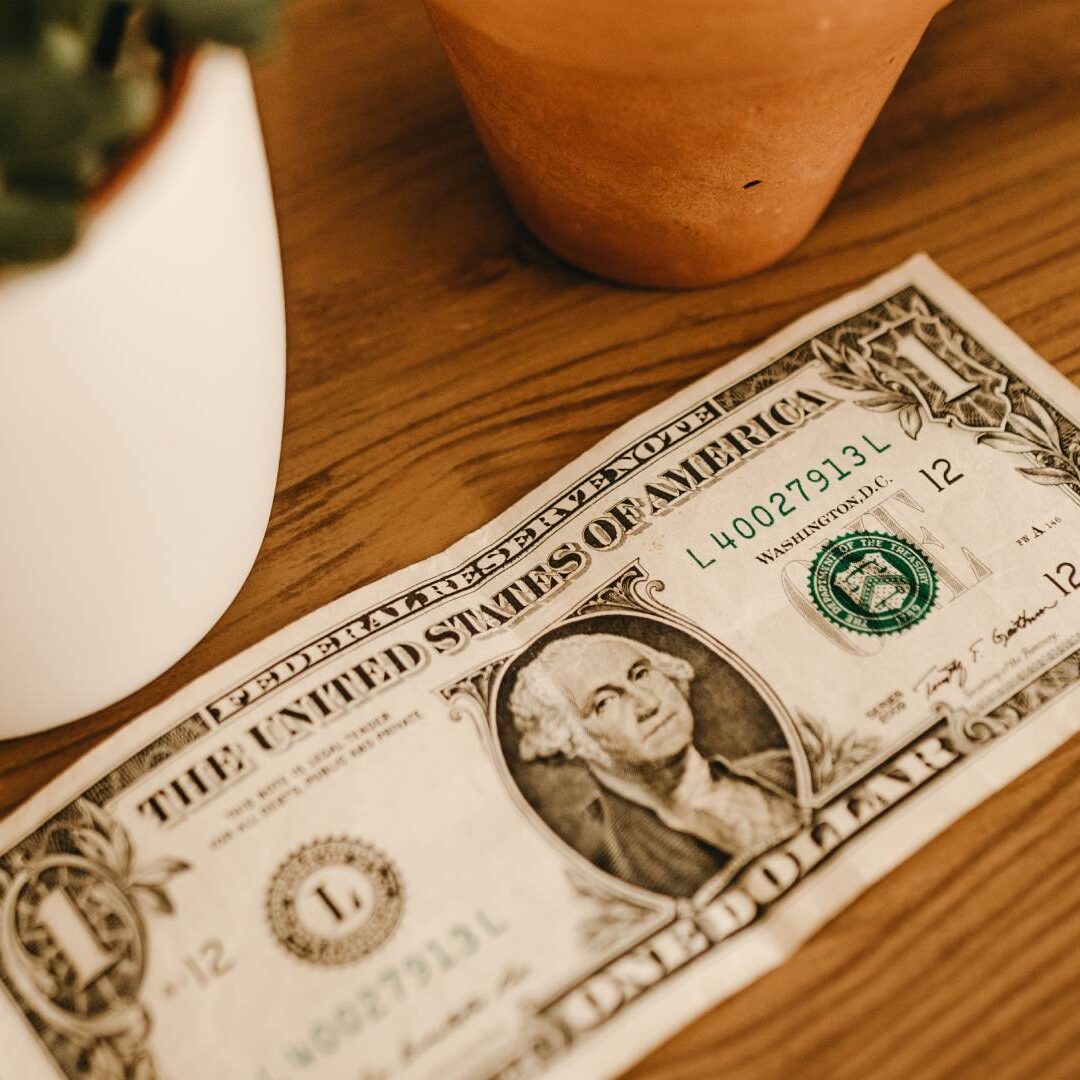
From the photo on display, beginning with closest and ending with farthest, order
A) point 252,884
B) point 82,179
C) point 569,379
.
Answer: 1. point 82,179
2. point 252,884
3. point 569,379

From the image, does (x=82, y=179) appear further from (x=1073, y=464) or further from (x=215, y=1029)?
(x=1073, y=464)

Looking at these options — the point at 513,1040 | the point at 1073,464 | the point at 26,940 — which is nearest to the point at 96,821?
the point at 26,940

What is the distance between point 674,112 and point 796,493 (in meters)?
0.14

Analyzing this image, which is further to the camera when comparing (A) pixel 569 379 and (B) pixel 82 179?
(A) pixel 569 379

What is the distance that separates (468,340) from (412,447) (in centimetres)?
6

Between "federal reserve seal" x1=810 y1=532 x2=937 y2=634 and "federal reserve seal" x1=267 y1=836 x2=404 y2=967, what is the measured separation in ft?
0.57

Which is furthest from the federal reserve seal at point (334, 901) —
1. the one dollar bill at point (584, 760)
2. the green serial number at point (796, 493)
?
the green serial number at point (796, 493)

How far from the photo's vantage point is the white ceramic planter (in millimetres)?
238

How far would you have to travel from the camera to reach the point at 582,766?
36 cm

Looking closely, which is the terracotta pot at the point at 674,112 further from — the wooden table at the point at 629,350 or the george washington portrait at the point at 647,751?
the george washington portrait at the point at 647,751

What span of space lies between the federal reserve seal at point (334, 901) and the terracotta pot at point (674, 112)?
0.25 m
